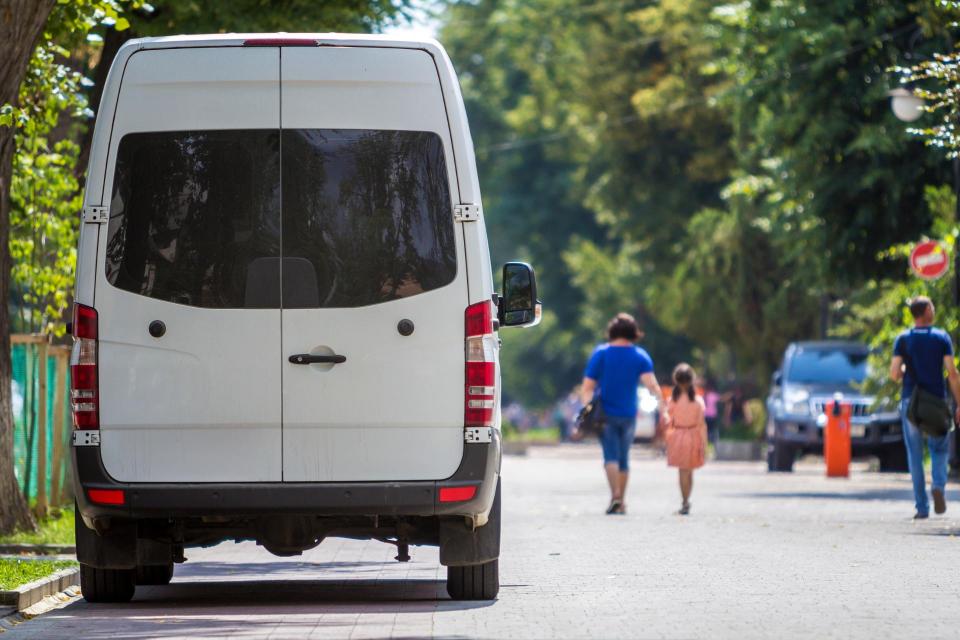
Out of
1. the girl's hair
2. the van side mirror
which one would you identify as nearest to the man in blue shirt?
the girl's hair

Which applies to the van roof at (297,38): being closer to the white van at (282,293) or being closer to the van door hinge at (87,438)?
the white van at (282,293)

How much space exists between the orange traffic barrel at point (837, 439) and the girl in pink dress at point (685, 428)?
790cm

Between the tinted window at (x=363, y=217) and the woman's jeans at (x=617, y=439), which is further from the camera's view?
the woman's jeans at (x=617, y=439)

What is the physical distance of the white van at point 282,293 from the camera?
31.2ft

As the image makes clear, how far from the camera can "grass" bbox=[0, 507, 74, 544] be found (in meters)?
14.7

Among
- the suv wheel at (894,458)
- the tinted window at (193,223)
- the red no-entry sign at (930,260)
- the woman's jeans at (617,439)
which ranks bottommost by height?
the suv wheel at (894,458)

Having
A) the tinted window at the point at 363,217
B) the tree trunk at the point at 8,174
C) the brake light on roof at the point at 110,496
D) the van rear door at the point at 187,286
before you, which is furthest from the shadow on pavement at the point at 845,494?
the brake light on roof at the point at 110,496

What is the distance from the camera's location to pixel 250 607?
10.3 metres

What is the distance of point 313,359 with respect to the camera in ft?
31.3

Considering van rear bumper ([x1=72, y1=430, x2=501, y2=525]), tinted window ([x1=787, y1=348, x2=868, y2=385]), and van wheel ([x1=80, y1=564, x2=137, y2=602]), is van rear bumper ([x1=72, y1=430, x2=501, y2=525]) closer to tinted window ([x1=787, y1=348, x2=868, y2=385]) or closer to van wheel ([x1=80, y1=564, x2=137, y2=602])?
van wheel ([x1=80, y1=564, x2=137, y2=602])

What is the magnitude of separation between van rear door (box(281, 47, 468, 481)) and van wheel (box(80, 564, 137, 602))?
58.2 inches

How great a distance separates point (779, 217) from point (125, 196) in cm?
1779

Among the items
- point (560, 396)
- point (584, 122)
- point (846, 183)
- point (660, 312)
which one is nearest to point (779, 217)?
point (846, 183)

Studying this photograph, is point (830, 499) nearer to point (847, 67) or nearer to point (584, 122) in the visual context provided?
point (847, 67)
